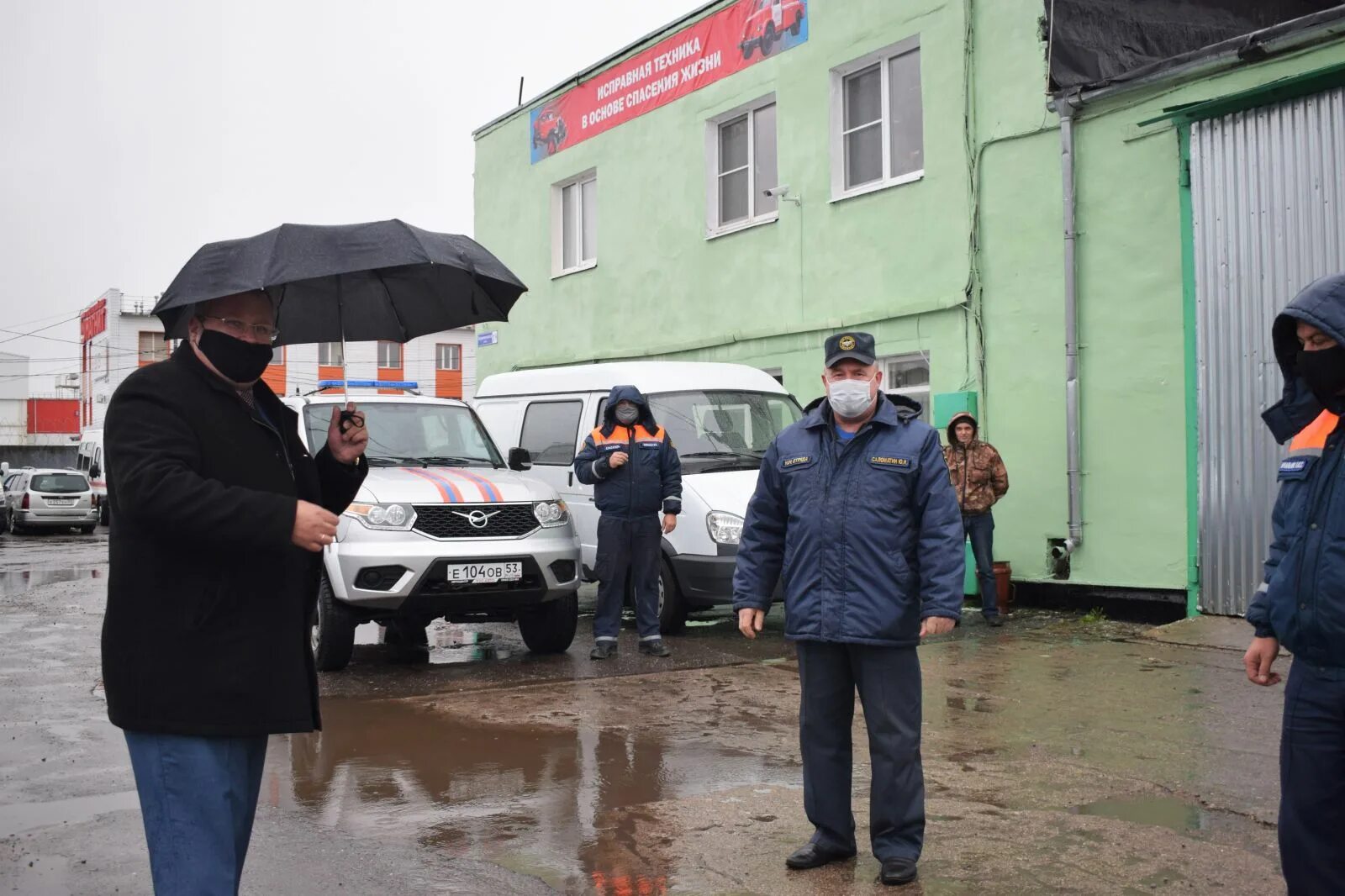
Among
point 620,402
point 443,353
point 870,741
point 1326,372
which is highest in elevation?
point 443,353

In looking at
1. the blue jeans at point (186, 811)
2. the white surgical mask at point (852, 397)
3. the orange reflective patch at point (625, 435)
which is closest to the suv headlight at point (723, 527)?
the orange reflective patch at point (625, 435)

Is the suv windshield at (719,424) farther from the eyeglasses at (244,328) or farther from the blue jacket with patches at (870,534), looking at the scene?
the eyeglasses at (244,328)

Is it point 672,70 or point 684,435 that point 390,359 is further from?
point 684,435

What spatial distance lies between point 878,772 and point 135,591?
265 centimetres

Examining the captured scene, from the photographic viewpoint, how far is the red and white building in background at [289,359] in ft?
211

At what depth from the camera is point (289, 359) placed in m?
63.6

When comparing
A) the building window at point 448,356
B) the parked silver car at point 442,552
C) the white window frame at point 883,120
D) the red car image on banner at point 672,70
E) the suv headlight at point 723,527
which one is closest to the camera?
the parked silver car at point 442,552

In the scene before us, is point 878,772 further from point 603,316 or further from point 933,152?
point 603,316

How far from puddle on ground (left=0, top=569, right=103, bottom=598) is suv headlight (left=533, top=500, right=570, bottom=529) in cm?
887

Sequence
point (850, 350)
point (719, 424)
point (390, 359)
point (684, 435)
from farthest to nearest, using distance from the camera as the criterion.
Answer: point (390, 359)
point (719, 424)
point (684, 435)
point (850, 350)

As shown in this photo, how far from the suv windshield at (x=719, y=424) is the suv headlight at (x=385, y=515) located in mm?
2734

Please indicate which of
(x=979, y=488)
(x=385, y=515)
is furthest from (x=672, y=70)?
(x=385, y=515)

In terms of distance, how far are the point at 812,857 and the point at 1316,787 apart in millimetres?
1801

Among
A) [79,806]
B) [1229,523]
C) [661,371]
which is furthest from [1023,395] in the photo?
[79,806]
